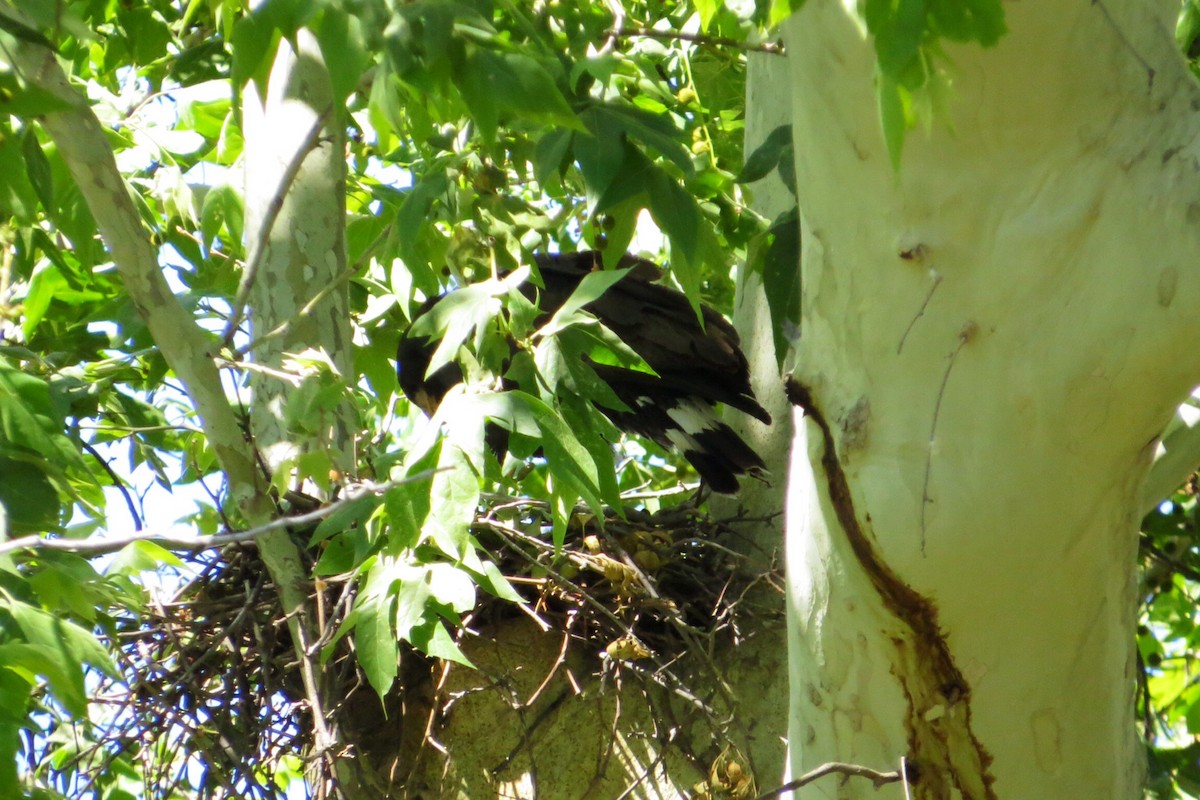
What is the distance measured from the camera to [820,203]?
1528 millimetres

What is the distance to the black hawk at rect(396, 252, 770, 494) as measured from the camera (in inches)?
132

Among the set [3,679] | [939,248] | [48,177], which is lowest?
[3,679]

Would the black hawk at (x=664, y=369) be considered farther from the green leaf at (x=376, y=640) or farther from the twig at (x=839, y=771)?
the twig at (x=839, y=771)

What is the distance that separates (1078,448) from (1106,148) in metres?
0.35

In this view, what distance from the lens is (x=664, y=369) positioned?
3.71m

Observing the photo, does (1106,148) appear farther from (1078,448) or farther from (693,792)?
(693,792)

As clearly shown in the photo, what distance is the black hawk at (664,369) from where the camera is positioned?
11.0 feet

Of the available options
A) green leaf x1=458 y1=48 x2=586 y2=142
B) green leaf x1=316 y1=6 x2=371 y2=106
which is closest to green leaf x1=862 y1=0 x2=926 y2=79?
green leaf x1=458 y1=48 x2=586 y2=142

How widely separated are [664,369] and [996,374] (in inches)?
89.9

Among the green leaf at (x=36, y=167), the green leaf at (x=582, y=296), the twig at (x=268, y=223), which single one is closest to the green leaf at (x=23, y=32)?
the green leaf at (x=36, y=167)

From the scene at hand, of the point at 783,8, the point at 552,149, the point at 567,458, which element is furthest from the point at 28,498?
the point at 783,8

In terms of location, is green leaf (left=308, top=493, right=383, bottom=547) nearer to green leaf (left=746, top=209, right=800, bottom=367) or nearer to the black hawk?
green leaf (left=746, top=209, right=800, bottom=367)

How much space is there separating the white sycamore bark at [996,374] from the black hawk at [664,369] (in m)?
1.60

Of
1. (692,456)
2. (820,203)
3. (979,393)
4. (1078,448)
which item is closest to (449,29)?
(820,203)
